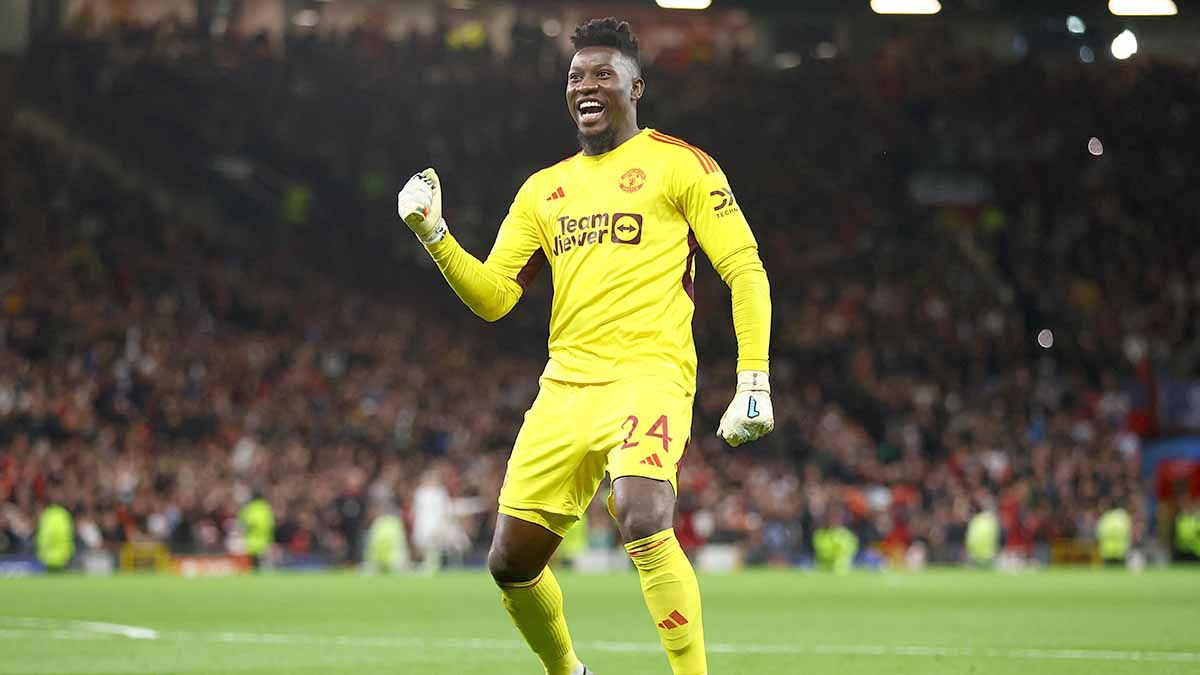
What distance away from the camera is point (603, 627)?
43.7 feet

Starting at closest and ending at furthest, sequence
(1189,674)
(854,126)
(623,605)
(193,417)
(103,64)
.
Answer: (1189,674), (623,605), (193,417), (103,64), (854,126)

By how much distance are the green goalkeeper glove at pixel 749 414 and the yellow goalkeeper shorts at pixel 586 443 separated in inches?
9.5

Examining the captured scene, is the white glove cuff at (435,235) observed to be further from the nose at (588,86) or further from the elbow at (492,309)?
the nose at (588,86)

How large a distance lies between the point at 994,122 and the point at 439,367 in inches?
512

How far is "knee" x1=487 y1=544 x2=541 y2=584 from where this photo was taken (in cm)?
620

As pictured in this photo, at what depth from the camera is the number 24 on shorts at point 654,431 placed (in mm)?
5875

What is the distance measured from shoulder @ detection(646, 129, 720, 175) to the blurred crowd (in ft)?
72.1

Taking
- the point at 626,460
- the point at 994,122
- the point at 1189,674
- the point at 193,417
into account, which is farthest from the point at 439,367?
the point at 626,460

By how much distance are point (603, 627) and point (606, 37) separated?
7761 mm

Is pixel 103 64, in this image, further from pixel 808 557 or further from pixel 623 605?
pixel 623 605

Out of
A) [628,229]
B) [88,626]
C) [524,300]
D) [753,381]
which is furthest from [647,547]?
[524,300]

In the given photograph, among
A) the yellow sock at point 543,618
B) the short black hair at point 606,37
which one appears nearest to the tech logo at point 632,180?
the short black hair at point 606,37

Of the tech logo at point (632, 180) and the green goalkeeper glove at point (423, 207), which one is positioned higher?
the tech logo at point (632, 180)

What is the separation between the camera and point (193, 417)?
1151 inches
